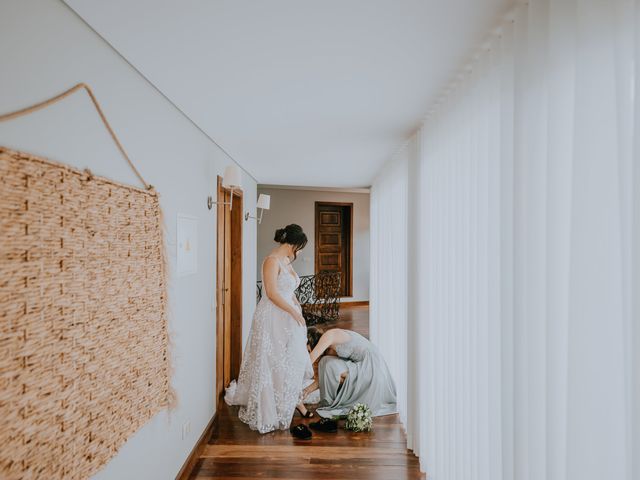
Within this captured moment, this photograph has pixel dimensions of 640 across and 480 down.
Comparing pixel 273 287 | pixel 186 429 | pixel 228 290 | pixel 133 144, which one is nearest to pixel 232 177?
pixel 273 287

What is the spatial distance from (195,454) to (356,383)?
157cm

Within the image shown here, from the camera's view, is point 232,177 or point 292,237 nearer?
point 232,177

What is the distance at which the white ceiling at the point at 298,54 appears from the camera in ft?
4.46

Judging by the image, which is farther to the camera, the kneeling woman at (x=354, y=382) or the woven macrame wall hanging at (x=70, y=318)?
the kneeling woman at (x=354, y=382)

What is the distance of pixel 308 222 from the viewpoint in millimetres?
9172

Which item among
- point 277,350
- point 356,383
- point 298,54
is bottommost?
point 356,383

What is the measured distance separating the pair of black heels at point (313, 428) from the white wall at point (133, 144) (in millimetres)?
760

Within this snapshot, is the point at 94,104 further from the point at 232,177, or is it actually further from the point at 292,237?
the point at 292,237

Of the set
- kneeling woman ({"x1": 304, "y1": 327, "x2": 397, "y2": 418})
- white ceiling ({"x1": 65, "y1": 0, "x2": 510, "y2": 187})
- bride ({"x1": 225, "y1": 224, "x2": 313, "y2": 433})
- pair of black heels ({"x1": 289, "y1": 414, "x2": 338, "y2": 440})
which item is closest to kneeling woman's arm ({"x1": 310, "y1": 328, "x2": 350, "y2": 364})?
kneeling woman ({"x1": 304, "y1": 327, "x2": 397, "y2": 418})

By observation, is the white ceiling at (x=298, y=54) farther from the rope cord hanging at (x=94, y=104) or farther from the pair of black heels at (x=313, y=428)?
the pair of black heels at (x=313, y=428)

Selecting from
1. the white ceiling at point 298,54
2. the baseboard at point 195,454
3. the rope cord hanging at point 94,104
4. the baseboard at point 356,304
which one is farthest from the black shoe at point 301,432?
the baseboard at point 356,304

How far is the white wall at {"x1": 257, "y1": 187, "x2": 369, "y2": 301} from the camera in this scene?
8.96 m

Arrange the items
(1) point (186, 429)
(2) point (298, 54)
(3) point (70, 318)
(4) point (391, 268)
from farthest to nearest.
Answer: (4) point (391, 268) < (1) point (186, 429) < (2) point (298, 54) < (3) point (70, 318)

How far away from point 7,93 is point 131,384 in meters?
1.25
